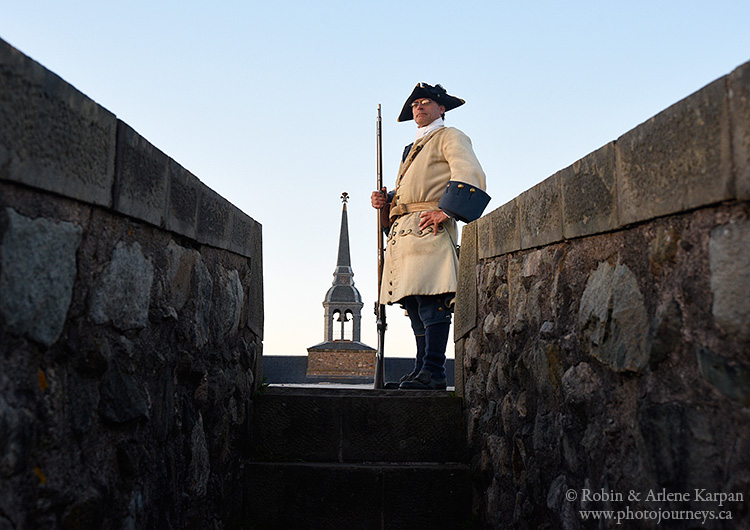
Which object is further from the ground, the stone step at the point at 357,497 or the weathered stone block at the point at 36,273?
the weathered stone block at the point at 36,273

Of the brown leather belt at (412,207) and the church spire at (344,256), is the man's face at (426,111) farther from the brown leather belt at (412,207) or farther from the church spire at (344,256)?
the church spire at (344,256)

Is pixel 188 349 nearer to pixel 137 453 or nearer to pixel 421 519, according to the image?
pixel 137 453

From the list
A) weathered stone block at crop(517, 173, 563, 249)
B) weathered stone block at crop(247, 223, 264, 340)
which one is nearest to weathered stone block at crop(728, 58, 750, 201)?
weathered stone block at crop(517, 173, 563, 249)

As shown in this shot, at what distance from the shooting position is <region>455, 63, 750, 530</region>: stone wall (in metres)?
1.52

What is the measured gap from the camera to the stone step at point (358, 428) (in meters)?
3.74

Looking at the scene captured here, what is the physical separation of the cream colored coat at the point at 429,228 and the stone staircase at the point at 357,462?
701 millimetres

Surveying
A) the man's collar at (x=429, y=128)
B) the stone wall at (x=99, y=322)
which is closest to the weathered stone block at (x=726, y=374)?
the stone wall at (x=99, y=322)

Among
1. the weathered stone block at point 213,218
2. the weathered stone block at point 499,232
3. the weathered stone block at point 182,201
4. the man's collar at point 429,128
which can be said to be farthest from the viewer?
the man's collar at point 429,128

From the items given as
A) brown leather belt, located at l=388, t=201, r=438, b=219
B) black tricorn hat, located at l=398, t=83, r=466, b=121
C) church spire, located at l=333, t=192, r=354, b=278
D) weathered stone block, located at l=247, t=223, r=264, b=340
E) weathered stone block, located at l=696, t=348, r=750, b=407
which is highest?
church spire, located at l=333, t=192, r=354, b=278

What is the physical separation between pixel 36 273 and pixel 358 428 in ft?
8.01

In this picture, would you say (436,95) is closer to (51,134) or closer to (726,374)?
(51,134)

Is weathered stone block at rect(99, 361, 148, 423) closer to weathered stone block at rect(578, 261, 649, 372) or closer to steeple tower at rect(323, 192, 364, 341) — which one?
weathered stone block at rect(578, 261, 649, 372)

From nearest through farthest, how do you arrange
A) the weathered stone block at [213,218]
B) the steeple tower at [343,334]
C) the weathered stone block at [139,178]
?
1. the weathered stone block at [139,178]
2. the weathered stone block at [213,218]
3. the steeple tower at [343,334]

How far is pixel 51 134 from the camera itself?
169 centimetres
